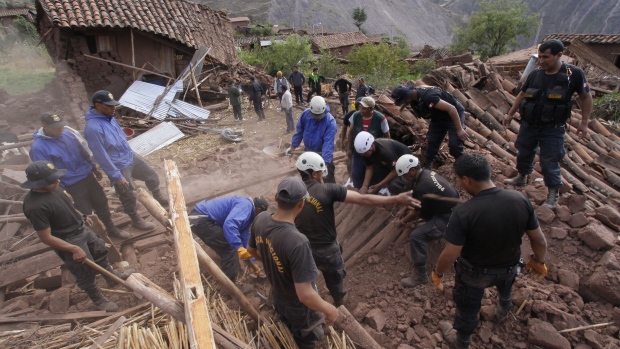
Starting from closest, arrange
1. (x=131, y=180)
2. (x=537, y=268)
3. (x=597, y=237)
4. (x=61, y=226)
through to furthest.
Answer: (x=537, y=268), (x=61, y=226), (x=597, y=237), (x=131, y=180)

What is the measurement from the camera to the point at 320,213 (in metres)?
3.21

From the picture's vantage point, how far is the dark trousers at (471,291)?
2.73 metres

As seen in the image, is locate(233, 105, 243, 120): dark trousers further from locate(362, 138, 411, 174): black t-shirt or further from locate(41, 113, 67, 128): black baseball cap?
locate(362, 138, 411, 174): black t-shirt

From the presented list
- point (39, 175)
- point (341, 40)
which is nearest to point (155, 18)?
point (39, 175)

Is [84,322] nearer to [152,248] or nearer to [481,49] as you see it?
[152,248]

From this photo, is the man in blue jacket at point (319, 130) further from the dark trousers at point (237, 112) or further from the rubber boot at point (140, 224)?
the dark trousers at point (237, 112)

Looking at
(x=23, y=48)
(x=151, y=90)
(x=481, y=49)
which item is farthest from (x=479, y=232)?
(x=481, y=49)

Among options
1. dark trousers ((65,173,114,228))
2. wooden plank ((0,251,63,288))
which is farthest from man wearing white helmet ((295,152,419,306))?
wooden plank ((0,251,63,288))

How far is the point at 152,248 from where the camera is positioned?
4.86m

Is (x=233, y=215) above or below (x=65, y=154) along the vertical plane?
below

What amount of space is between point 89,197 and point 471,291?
480 centimetres

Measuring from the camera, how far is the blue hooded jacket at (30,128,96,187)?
4.04 m

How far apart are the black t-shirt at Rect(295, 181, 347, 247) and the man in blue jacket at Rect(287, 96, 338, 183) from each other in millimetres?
1867

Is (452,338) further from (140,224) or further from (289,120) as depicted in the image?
(289,120)
